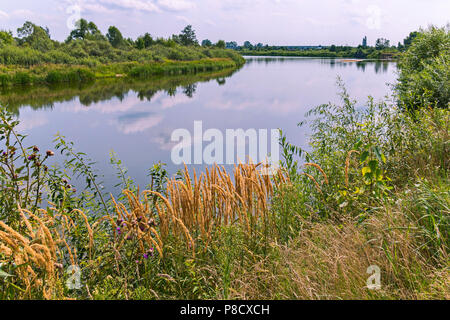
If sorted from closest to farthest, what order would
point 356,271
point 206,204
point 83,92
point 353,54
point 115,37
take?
1. point 356,271
2. point 206,204
3. point 83,92
4. point 115,37
5. point 353,54

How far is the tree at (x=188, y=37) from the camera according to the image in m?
72.6

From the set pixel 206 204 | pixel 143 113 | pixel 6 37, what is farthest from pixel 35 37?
pixel 206 204

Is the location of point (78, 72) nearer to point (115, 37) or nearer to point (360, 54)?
point (115, 37)

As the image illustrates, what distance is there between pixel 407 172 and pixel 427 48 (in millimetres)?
9636

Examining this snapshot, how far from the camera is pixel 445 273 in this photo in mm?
1958

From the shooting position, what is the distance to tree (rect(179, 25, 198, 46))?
72625mm

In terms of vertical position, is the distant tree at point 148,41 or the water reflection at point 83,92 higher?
the distant tree at point 148,41

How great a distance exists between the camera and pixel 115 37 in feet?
156

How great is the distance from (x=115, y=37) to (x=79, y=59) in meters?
17.0

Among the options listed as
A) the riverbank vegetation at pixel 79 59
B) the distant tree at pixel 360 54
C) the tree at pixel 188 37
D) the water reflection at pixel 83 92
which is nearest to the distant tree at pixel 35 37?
the riverbank vegetation at pixel 79 59

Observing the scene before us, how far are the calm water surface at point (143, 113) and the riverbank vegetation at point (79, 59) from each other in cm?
430

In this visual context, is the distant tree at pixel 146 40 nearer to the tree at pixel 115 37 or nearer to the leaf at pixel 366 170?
the tree at pixel 115 37

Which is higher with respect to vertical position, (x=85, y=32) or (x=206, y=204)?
(x=85, y=32)

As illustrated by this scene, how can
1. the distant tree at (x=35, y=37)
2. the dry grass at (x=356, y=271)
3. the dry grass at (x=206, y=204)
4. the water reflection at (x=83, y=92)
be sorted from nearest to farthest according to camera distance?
the dry grass at (x=356, y=271) < the dry grass at (x=206, y=204) < the water reflection at (x=83, y=92) < the distant tree at (x=35, y=37)
